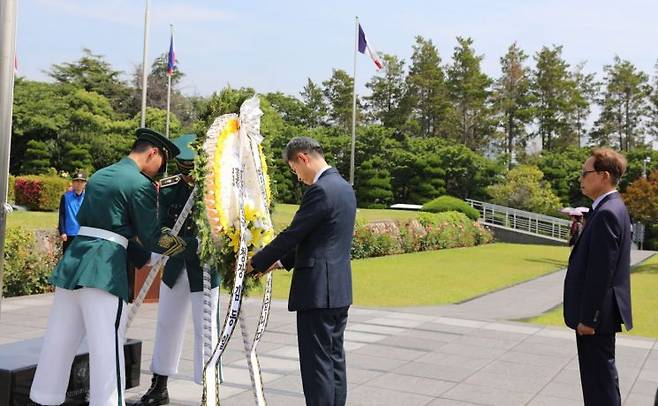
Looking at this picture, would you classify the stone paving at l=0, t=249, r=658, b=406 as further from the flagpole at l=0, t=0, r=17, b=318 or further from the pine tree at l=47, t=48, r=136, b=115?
the pine tree at l=47, t=48, r=136, b=115

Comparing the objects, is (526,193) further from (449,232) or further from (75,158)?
(75,158)

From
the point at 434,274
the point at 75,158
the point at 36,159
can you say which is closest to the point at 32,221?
the point at 434,274

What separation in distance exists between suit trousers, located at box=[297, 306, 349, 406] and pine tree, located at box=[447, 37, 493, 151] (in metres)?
54.0

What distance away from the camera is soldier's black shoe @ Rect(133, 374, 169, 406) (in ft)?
16.4

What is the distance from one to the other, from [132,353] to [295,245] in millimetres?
1730

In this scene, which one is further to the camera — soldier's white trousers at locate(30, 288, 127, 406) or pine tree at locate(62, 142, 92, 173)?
pine tree at locate(62, 142, 92, 173)

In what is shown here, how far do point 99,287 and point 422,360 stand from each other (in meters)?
4.00

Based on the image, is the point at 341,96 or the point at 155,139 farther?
the point at 341,96

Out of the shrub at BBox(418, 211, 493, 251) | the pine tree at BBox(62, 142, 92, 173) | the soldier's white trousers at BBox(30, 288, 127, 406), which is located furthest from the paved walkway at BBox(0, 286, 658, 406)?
the pine tree at BBox(62, 142, 92, 173)

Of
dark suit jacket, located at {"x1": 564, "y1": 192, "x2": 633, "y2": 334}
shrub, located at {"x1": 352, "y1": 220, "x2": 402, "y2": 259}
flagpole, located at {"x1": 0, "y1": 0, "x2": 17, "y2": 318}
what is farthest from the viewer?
shrub, located at {"x1": 352, "y1": 220, "x2": 402, "y2": 259}

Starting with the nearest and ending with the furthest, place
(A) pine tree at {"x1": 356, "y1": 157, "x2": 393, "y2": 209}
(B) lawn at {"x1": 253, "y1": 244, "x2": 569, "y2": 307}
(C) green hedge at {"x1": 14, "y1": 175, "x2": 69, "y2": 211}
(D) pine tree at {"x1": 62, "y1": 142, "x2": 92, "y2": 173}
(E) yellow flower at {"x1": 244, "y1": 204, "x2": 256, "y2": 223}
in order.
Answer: (E) yellow flower at {"x1": 244, "y1": 204, "x2": 256, "y2": 223}
(B) lawn at {"x1": 253, "y1": 244, "x2": 569, "y2": 307}
(C) green hedge at {"x1": 14, "y1": 175, "x2": 69, "y2": 211}
(D) pine tree at {"x1": 62, "y1": 142, "x2": 92, "y2": 173}
(A) pine tree at {"x1": 356, "y1": 157, "x2": 393, "y2": 209}

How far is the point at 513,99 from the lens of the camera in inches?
2303

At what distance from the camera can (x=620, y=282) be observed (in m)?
4.14

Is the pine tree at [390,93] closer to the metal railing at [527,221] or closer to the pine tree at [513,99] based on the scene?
the pine tree at [513,99]
